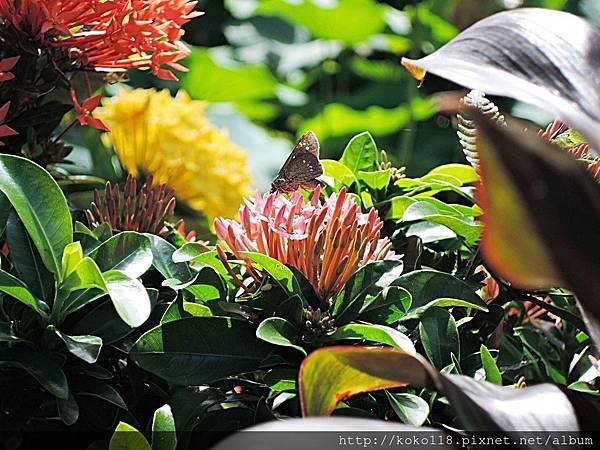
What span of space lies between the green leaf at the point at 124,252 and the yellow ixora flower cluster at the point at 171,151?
21.5 inches

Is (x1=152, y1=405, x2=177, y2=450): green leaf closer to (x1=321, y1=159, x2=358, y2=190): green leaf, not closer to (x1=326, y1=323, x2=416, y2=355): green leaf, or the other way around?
(x1=326, y1=323, x2=416, y2=355): green leaf

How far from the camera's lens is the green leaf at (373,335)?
413 mm

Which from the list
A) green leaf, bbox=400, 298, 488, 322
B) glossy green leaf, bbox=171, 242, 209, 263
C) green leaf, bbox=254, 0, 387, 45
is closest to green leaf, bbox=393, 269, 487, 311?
green leaf, bbox=400, 298, 488, 322

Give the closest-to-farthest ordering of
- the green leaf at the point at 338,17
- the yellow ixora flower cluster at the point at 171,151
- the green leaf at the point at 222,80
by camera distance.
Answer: the yellow ixora flower cluster at the point at 171,151 → the green leaf at the point at 222,80 → the green leaf at the point at 338,17

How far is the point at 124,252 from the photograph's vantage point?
1.52ft

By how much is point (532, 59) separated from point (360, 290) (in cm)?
14

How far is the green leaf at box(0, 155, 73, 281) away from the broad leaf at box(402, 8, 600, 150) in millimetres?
202

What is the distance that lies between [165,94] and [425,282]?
77 centimetres

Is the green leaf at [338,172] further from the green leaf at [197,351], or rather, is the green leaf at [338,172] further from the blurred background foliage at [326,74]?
the blurred background foliage at [326,74]

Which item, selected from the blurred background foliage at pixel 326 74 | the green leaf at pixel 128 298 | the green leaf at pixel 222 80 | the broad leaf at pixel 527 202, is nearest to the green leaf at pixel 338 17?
the blurred background foliage at pixel 326 74

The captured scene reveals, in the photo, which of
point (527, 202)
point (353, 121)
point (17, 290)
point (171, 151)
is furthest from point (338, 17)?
point (527, 202)

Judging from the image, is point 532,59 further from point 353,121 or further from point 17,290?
point 353,121

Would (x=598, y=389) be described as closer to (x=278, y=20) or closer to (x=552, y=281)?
(x=552, y=281)

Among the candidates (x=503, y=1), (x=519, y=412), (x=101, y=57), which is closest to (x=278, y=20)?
(x=503, y=1)
